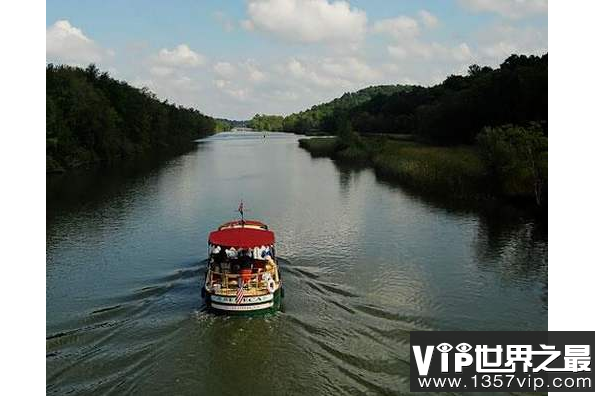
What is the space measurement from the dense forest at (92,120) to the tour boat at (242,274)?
4786 cm

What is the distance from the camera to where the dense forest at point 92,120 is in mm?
67312

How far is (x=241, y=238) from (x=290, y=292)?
11.0 feet

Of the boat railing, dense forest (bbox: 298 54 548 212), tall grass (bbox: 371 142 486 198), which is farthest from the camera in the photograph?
tall grass (bbox: 371 142 486 198)

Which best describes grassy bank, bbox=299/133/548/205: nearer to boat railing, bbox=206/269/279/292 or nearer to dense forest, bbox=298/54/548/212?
dense forest, bbox=298/54/548/212

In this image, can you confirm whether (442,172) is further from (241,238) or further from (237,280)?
(237,280)

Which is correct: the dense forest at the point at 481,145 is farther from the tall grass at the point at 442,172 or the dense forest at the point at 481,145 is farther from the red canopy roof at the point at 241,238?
the red canopy roof at the point at 241,238

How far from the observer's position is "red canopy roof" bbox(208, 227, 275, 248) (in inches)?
787

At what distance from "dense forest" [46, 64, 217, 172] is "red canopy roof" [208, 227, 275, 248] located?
4763 cm

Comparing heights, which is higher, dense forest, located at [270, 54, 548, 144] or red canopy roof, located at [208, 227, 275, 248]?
dense forest, located at [270, 54, 548, 144]

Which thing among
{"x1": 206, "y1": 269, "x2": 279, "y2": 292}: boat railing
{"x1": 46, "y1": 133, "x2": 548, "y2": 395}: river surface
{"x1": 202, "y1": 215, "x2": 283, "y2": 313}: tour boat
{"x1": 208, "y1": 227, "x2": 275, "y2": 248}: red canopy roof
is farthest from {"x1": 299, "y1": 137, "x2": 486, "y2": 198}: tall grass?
{"x1": 206, "y1": 269, "x2": 279, "y2": 292}: boat railing

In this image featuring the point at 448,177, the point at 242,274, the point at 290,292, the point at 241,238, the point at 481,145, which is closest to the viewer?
the point at 242,274

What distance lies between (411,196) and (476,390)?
30.9 metres

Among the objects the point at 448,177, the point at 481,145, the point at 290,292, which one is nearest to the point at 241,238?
the point at 290,292

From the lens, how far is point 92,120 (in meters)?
75.9
